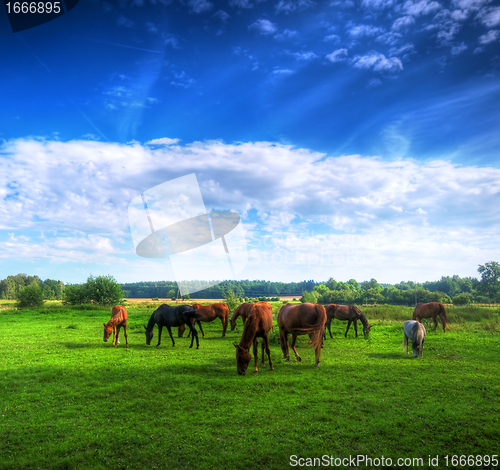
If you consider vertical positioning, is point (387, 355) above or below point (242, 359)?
below

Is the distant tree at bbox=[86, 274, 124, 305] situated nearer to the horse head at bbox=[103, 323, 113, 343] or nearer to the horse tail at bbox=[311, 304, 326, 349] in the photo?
the horse head at bbox=[103, 323, 113, 343]

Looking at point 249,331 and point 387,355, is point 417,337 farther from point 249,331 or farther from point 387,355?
point 249,331

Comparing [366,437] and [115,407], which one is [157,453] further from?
[366,437]

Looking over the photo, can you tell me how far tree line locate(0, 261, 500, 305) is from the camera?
45.5 metres

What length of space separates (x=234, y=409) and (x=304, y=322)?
5143 mm

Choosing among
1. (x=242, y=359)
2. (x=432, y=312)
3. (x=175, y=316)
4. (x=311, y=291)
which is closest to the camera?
(x=242, y=359)

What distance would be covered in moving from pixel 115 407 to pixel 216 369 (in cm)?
407

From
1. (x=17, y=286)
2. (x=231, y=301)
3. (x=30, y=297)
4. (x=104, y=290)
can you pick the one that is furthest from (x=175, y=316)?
(x=17, y=286)

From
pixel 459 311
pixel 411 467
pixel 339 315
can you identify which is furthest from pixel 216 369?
pixel 459 311

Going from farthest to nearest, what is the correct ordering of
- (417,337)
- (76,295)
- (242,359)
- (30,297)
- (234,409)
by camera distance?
(76,295), (30,297), (417,337), (242,359), (234,409)

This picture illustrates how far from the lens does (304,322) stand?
461 inches

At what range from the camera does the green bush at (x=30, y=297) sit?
43625 mm

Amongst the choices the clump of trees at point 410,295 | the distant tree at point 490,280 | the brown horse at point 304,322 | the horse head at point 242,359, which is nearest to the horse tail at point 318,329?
the brown horse at point 304,322

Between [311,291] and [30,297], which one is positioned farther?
[311,291]
